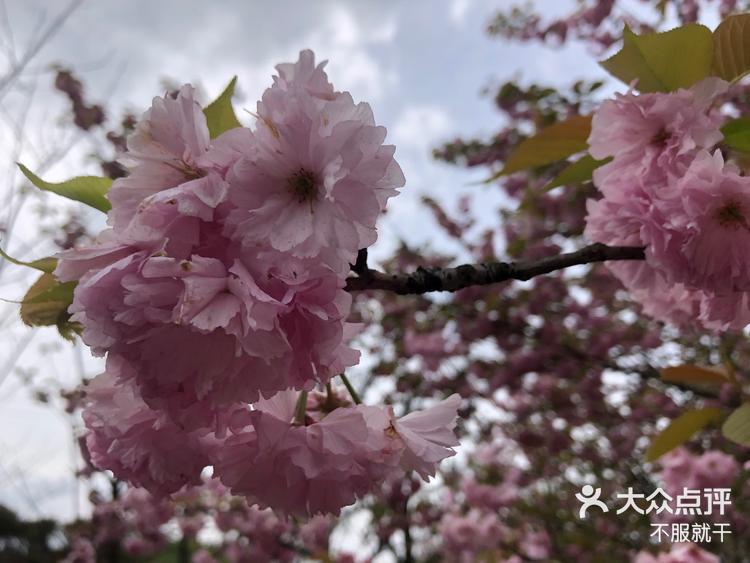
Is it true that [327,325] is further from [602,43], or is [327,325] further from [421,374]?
[602,43]

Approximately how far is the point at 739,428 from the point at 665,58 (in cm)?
52

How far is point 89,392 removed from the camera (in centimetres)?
62

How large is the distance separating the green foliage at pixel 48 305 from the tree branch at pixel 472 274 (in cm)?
30

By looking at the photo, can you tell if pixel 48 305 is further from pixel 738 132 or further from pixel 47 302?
pixel 738 132

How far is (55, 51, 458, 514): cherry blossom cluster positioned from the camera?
0.48 metres

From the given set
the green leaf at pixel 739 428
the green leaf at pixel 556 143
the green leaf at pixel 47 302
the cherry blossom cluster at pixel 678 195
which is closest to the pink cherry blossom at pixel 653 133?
the cherry blossom cluster at pixel 678 195

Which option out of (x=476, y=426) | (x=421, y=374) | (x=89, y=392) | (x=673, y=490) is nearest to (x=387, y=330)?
(x=421, y=374)

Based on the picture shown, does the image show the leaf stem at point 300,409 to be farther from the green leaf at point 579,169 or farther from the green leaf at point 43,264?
the green leaf at point 579,169

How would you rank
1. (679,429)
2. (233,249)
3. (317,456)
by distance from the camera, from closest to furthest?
(233,249) < (317,456) < (679,429)

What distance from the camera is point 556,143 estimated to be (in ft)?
3.09

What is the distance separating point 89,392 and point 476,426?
12.8ft

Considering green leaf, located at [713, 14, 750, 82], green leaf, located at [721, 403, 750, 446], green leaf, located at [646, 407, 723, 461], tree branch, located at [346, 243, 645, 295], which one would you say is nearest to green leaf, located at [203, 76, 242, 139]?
tree branch, located at [346, 243, 645, 295]

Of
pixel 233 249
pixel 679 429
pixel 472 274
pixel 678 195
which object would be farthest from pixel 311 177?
pixel 679 429

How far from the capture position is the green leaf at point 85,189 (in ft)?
2.24
